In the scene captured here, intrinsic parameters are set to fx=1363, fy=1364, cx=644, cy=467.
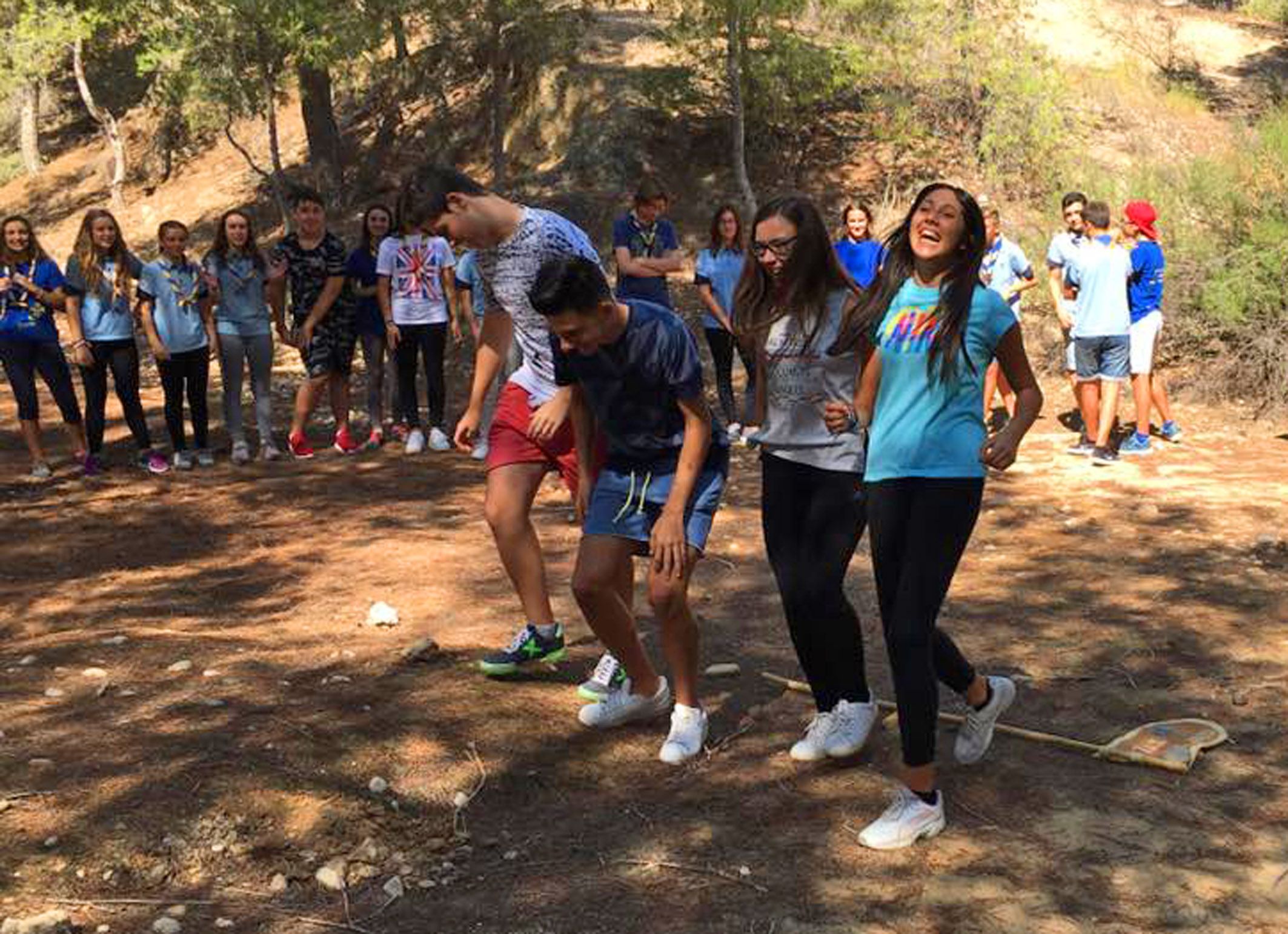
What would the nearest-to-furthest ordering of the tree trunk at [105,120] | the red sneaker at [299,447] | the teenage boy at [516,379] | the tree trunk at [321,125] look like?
the teenage boy at [516,379]
the red sneaker at [299,447]
the tree trunk at [321,125]
the tree trunk at [105,120]

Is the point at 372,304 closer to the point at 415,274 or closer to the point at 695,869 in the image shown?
the point at 415,274

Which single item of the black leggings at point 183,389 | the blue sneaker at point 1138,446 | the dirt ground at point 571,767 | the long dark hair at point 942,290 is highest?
the long dark hair at point 942,290

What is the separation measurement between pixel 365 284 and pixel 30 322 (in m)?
2.31

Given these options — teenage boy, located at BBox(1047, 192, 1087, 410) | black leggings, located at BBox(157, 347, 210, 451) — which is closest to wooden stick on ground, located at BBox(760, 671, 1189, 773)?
teenage boy, located at BBox(1047, 192, 1087, 410)

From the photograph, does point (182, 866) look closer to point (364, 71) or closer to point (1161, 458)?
point (1161, 458)

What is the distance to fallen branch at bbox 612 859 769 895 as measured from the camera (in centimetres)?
371

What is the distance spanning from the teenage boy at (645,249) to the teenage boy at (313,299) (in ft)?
6.66

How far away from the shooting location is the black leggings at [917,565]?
3770mm

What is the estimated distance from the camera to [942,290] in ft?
12.6

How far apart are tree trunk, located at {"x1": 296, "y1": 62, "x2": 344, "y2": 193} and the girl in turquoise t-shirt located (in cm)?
1788

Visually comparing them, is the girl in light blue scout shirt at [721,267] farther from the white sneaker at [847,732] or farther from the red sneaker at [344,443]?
the white sneaker at [847,732]

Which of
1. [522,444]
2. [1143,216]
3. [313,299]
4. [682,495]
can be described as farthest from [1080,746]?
[313,299]

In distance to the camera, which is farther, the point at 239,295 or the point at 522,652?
the point at 239,295

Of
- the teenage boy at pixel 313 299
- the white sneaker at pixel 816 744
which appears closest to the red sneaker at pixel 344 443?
the teenage boy at pixel 313 299
